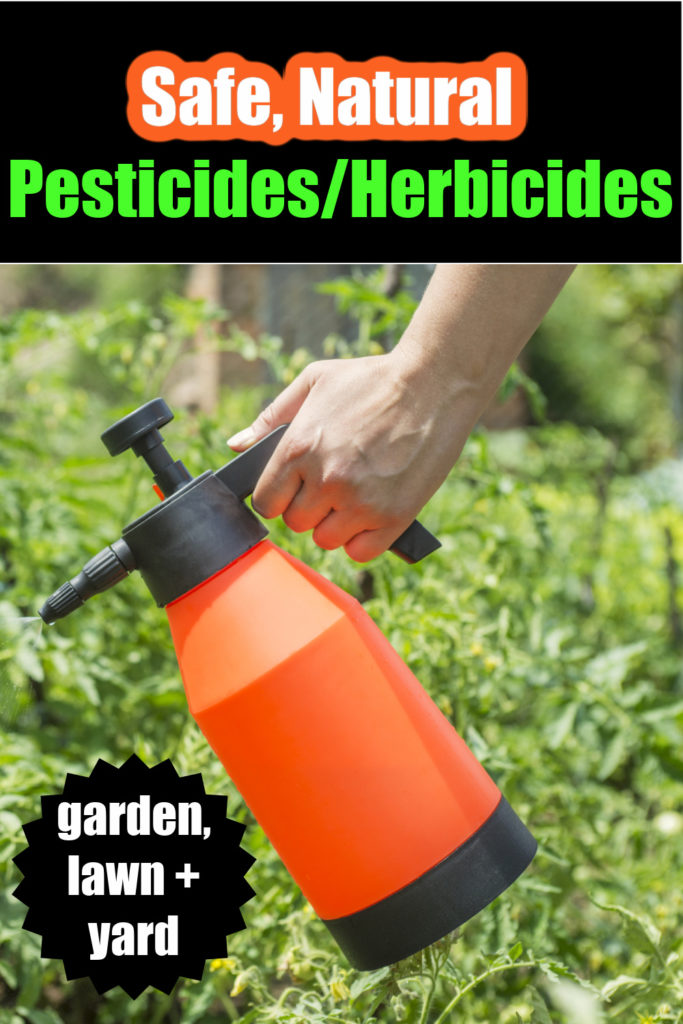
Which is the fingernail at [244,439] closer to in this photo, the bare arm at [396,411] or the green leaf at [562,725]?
the bare arm at [396,411]

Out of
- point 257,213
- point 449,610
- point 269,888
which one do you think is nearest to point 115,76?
point 257,213

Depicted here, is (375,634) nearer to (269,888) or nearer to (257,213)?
(269,888)

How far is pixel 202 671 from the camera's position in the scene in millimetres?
1020

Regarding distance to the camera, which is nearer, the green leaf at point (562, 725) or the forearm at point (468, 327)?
the forearm at point (468, 327)

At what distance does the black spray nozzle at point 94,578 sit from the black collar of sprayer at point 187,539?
0.03m

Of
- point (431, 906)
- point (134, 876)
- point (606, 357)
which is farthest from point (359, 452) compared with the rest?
point (606, 357)

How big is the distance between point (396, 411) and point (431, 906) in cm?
53

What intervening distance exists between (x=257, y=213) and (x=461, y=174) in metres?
0.33

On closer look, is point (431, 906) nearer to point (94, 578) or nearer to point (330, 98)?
point (94, 578)

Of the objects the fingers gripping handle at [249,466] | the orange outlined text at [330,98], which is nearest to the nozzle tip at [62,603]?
the fingers gripping handle at [249,466]

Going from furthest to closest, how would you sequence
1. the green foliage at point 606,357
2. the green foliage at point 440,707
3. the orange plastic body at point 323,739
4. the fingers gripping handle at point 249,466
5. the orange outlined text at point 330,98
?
the green foliage at point 606,357 < the orange outlined text at point 330,98 < the green foliage at point 440,707 < the fingers gripping handle at point 249,466 < the orange plastic body at point 323,739

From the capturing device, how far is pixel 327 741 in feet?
3.23

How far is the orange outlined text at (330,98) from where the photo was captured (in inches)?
60.6

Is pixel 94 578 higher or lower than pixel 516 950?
higher
